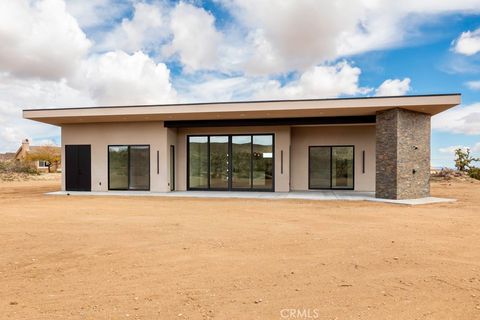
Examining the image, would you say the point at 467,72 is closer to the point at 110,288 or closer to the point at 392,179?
the point at 392,179

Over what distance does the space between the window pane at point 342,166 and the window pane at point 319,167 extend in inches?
12.5

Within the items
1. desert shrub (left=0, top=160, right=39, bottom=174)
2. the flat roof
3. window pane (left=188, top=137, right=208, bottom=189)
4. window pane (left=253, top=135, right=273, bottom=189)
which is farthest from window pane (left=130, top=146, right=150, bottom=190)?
desert shrub (left=0, top=160, right=39, bottom=174)

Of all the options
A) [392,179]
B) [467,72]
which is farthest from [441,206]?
[467,72]

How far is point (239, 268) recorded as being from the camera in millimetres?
4180

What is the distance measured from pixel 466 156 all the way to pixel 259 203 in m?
24.3

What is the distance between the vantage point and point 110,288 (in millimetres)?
3527

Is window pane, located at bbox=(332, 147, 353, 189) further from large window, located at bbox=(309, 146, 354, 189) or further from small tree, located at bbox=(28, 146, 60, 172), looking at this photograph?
small tree, located at bbox=(28, 146, 60, 172)

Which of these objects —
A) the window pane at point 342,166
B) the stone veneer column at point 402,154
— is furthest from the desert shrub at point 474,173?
the stone veneer column at point 402,154

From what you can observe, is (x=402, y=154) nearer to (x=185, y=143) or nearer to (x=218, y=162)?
(x=218, y=162)

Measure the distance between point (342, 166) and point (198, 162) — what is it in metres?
6.71

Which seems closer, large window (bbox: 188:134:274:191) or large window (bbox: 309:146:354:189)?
large window (bbox: 188:134:274:191)

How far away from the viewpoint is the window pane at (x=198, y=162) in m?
14.9

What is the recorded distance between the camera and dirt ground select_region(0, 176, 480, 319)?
308 centimetres

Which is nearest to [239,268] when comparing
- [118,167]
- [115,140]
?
[118,167]
